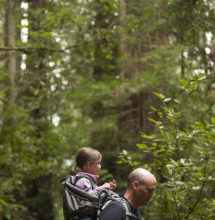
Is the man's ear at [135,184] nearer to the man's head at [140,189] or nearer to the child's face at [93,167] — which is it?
the man's head at [140,189]

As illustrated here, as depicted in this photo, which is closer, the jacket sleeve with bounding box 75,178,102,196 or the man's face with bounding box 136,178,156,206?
the man's face with bounding box 136,178,156,206

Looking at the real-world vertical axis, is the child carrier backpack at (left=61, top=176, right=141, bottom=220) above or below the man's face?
below

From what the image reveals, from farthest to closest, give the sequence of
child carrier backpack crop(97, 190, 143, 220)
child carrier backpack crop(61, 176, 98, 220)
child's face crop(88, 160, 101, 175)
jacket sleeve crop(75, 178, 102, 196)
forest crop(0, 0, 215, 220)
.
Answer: forest crop(0, 0, 215, 220) → child's face crop(88, 160, 101, 175) → jacket sleeve crop(75, 178, 102, 196) → child carrier backpack crop(61, 176, 98, 220) → child carrier backpack crop(97, 190, 143, 220)

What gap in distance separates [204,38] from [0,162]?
21.7ft

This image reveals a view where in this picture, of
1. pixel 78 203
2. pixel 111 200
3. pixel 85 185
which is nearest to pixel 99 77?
pixel 85 185

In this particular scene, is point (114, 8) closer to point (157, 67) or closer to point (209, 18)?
point (157, 67)

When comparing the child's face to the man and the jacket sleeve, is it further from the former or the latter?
the man

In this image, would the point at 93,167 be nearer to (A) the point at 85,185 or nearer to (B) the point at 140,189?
(A) the point at 85,185

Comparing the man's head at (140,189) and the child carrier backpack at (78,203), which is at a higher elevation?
the man's head at (140,189)

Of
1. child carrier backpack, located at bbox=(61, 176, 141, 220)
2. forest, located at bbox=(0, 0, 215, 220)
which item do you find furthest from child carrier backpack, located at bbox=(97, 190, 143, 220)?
forest, located at bbox=(0, 0, 215, 220)

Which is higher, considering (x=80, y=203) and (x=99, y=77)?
(x=99, y=77)

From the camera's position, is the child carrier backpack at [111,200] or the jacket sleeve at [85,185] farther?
the jacket sleeve at [85,185]

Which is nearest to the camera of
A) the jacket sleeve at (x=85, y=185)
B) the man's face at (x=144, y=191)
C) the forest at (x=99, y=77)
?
the man's face at (x=144, y=191)

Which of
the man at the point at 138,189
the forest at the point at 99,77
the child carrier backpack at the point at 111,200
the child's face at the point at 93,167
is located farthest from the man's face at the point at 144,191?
the forest at the point at 99,77
